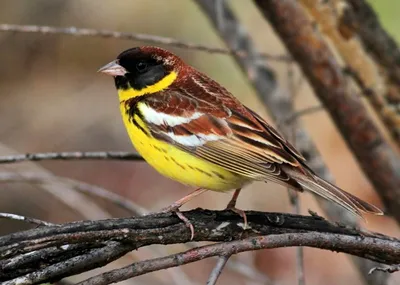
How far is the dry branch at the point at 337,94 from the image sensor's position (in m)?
3.88

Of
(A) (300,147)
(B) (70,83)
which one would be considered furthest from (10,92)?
(A) (300,147)

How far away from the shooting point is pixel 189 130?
11.1 feet

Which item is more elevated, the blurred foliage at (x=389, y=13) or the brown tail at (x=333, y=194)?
the blurred foliage at (x=389, y=13)

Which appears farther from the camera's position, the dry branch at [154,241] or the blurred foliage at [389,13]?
the blurred foliage at [389,13]

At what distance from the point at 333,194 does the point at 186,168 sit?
2.08 feet

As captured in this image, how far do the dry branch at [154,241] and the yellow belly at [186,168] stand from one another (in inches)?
19.7

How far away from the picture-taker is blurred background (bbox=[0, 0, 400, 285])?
824cm

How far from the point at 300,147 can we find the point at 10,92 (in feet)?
19.9

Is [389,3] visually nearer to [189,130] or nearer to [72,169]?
[72,169]

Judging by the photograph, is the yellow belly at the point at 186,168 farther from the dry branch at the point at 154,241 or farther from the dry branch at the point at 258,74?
the dry branch at the point at 258,74

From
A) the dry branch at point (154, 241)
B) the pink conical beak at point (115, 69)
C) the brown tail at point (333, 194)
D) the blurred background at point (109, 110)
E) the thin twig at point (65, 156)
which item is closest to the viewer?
the dry branch at point (154, 241)

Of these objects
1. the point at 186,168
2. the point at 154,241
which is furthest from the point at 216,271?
the point at 186,168

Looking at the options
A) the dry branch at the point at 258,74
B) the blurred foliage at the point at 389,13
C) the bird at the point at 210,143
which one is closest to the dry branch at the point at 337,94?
the dry branch at the point at 258,74

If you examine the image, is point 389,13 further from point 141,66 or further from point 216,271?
point 216,271
